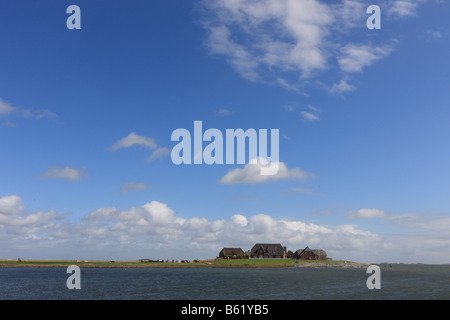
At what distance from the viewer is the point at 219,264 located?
17388cm
